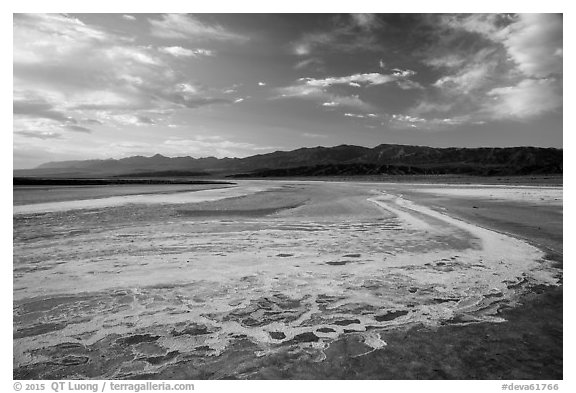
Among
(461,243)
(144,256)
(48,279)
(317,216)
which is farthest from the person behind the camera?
(317,216)

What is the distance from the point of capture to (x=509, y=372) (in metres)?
4.08

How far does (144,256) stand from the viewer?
8992mm

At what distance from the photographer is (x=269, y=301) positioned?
241 inches

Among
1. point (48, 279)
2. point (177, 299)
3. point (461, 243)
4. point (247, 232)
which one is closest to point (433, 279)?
point (461, 243)

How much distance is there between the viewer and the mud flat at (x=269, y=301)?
A: 427 centimetres

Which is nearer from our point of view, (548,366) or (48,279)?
(548,366)

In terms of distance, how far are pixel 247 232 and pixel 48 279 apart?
20.2 feet

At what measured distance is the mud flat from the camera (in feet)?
14.0

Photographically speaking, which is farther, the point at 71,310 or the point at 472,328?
the point at 71,310

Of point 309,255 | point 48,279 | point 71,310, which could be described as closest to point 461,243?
point 309,255

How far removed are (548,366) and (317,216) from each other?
12.2m

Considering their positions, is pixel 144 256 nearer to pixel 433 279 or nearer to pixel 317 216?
pixel 433 279

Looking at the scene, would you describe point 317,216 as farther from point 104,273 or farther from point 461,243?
point 104,273

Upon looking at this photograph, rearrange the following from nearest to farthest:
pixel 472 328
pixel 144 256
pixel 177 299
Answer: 1. pixel 472 328
2. pixel 177 299
3. pixel 144 256
